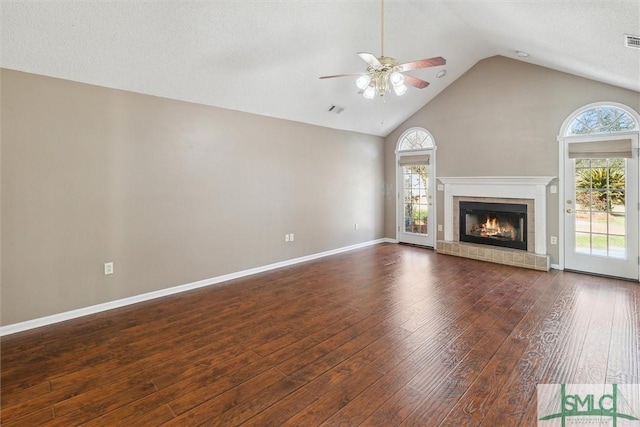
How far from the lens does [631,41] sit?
2.55 meters

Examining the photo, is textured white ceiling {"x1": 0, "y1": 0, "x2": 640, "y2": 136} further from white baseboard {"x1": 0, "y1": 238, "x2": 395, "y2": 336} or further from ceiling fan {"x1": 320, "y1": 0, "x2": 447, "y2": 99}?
white baseboard {"x1": 0, "y1": 238, "x2": 395, "y2": 336}

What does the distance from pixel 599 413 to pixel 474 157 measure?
465 centimetres

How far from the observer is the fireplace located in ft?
17.3

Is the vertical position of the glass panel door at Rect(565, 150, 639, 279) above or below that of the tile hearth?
above

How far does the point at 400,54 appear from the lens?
4469 mm

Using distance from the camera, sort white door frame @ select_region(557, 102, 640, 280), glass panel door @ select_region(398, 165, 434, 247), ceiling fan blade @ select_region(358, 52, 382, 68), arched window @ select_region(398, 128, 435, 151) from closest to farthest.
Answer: ceiling fan blade @ select_region(358, 52, 382, 68), white door frame @ select_region(557, 102, 640, 280), arched window @ select_region(398, 128, 435, 151), glass panel door @ select_region(398, 165, 434, 247)

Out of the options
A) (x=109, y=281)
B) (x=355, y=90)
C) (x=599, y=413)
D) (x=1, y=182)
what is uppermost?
(x=355, y=90)

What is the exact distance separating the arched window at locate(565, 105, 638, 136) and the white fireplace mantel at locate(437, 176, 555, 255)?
79 centimetres

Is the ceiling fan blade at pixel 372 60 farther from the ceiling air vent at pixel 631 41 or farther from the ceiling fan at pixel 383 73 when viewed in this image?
the ceiling air vent at pixel 631 41

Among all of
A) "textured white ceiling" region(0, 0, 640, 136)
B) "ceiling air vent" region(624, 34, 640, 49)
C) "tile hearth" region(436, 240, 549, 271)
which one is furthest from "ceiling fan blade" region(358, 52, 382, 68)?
"tile hearth" region(436, 240, 549, 271)

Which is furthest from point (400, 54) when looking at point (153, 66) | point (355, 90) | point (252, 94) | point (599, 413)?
point (599, 413)

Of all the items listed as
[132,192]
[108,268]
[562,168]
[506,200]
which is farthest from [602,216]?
[108,268]

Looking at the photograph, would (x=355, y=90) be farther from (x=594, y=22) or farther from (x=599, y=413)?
(x=599, y=413)

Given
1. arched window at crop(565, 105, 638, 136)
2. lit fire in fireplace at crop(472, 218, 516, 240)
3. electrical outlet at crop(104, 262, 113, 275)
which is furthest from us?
lit fire in fireplace at crop(472, 218, 516, 240)
